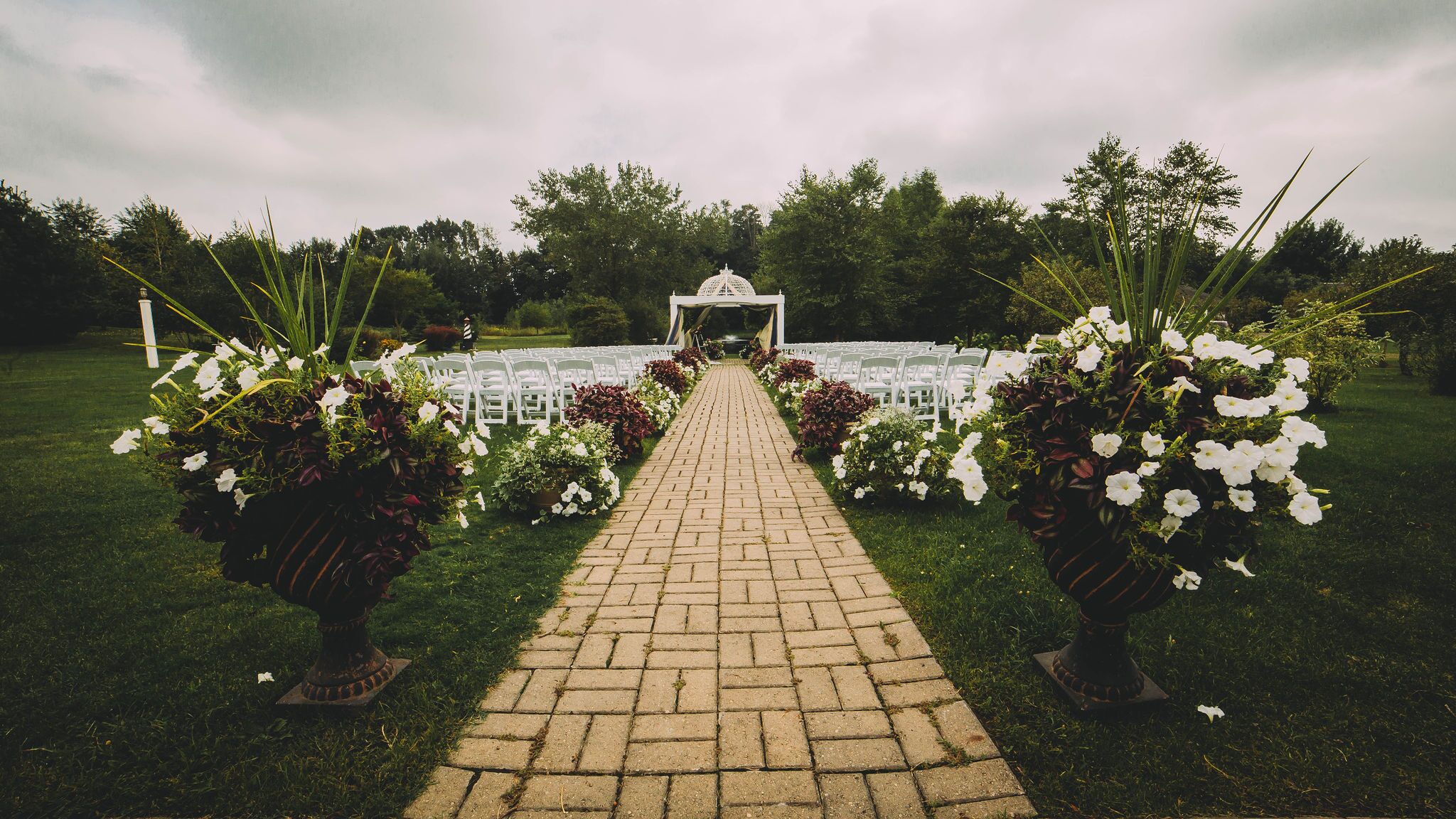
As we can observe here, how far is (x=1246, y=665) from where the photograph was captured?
219 centimetres

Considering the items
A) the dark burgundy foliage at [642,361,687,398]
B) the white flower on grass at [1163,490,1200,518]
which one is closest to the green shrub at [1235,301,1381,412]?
the white flower on grass at [1163,490,1200,518]

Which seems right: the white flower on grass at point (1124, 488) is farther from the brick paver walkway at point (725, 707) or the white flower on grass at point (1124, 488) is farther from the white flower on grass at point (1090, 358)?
the brick paver walkway at point (725, 707)

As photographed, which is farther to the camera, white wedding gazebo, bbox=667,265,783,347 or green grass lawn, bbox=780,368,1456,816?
white wedding gazebo, bbox=667,265,783,347

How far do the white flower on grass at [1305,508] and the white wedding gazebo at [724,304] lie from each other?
57.2ft

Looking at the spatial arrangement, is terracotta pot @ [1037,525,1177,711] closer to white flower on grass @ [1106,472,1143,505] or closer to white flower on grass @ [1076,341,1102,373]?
white flower on grass @ [1106,472,1143,505]

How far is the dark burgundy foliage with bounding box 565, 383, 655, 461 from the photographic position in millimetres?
5555

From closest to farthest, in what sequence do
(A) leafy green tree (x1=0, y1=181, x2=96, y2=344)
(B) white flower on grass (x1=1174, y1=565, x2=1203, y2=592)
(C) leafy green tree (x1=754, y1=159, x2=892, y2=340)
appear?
(B) white flower on grass (x1=1174, y1=565, x2=1203, y2=592)
(A) leafy green tree (x1=0, y1=181, x2=96, y2=344)
(C) leafy green tree (x1=754, y1=159, x2=892, y2=340)

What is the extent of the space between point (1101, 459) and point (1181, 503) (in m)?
0.22

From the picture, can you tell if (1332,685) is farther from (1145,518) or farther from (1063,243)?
(1063,243)

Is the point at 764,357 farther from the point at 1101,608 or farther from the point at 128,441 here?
the point at 128,441

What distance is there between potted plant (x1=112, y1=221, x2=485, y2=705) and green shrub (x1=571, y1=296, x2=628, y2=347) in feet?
65.6

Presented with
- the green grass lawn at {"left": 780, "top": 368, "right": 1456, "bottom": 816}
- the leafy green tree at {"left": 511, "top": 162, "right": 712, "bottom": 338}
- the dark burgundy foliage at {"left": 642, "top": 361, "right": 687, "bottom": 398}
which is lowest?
the green grass lawn at {"left": 780, "top": 368, "right": 1456, "bottom": 816}

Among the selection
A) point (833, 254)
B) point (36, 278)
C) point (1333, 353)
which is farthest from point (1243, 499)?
point (36, 278)

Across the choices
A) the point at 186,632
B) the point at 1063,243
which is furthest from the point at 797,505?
the point at 1063,243
